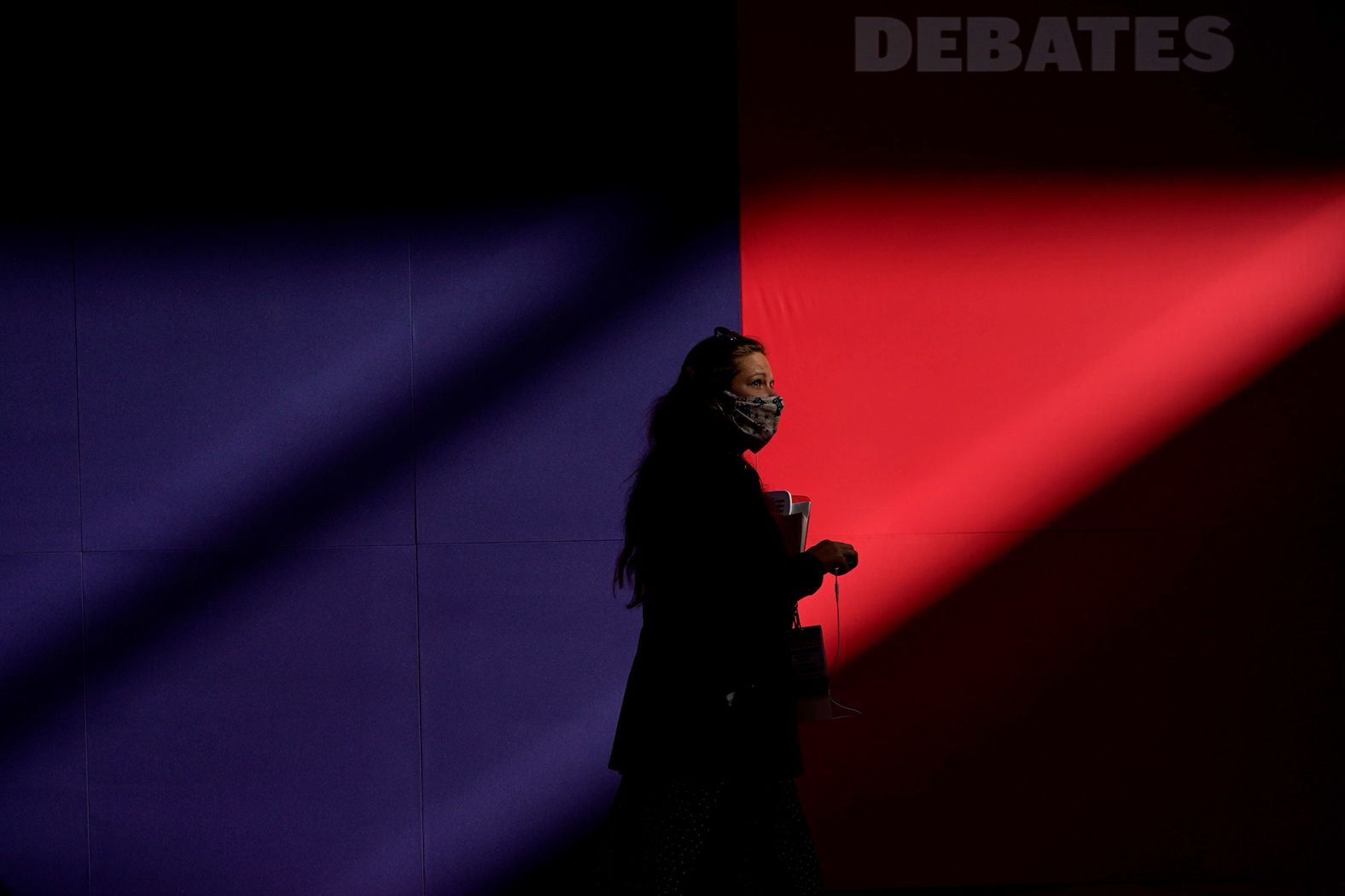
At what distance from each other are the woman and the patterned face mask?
101 mm

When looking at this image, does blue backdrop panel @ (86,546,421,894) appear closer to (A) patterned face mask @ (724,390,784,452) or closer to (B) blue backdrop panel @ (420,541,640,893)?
(B) blue backdrop panel @ (420,541,640,893)

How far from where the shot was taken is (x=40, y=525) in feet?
11.7

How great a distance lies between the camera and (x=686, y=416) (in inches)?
96.1

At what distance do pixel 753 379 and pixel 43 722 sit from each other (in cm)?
277

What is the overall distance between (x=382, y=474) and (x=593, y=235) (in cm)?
109

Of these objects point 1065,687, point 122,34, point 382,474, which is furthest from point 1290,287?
point 122,34

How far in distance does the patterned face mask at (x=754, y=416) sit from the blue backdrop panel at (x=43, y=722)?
8.02ft

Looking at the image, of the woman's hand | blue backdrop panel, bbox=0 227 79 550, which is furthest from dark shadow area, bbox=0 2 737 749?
the woman's hand

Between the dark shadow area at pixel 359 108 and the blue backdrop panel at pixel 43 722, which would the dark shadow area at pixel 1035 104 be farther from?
the blue backdrop panel at pixel 43 722

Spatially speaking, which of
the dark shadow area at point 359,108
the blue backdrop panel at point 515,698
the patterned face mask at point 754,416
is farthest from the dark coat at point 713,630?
the dark shadow area at point 359,108

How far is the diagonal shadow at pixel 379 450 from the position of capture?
140 inches

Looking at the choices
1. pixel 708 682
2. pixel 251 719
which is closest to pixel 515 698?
pixel 251 719

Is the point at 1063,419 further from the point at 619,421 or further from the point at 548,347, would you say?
the point at 548,347

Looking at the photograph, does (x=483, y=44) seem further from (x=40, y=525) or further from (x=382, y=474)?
(x=40, y=525)
